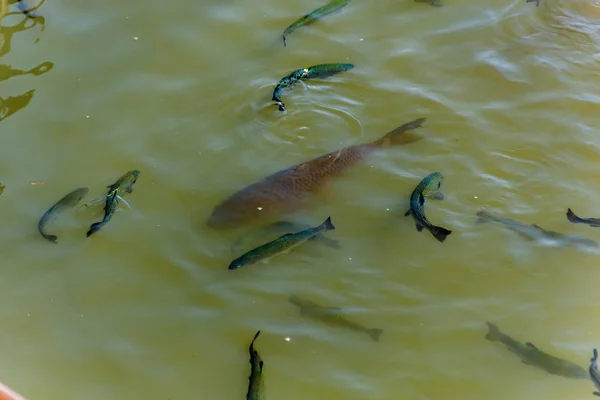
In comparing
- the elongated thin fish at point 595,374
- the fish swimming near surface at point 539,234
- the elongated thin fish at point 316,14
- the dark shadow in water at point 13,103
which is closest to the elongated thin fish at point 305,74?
the elongated thin fish at point 316,14

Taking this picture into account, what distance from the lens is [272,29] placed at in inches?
245

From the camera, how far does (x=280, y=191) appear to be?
4547 mm

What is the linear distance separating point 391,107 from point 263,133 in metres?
1.27

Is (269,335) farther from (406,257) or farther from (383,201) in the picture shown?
(383,201)

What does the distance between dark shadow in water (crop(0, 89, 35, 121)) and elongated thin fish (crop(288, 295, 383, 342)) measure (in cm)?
324

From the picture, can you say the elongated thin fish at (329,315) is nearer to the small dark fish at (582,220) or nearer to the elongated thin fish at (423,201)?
the elongated thin fish at (423,201)

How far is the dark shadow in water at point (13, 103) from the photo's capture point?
5275 millimetres

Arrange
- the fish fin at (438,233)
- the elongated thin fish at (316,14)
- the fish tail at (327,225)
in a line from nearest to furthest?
the fish fin at (438,233), the fish tail at (327,225), the elongated thin fish at (316,14)

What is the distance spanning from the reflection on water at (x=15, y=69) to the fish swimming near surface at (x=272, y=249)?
2836 mm

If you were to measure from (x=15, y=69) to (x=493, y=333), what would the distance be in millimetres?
5026

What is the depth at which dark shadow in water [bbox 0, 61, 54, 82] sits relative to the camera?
18.5ft

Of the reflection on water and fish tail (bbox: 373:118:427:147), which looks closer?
fish tail (bbox: 373:118:427:147)

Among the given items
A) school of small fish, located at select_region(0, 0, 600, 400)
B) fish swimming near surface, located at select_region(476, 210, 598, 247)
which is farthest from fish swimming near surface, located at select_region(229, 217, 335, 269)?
fish swimming near surface, located at select_region(476, 210, 598, 247)

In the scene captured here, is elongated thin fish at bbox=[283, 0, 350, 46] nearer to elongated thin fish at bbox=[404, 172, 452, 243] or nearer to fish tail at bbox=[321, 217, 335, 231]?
elongated thin fish at bbox=[404, 172, 452, 243]
